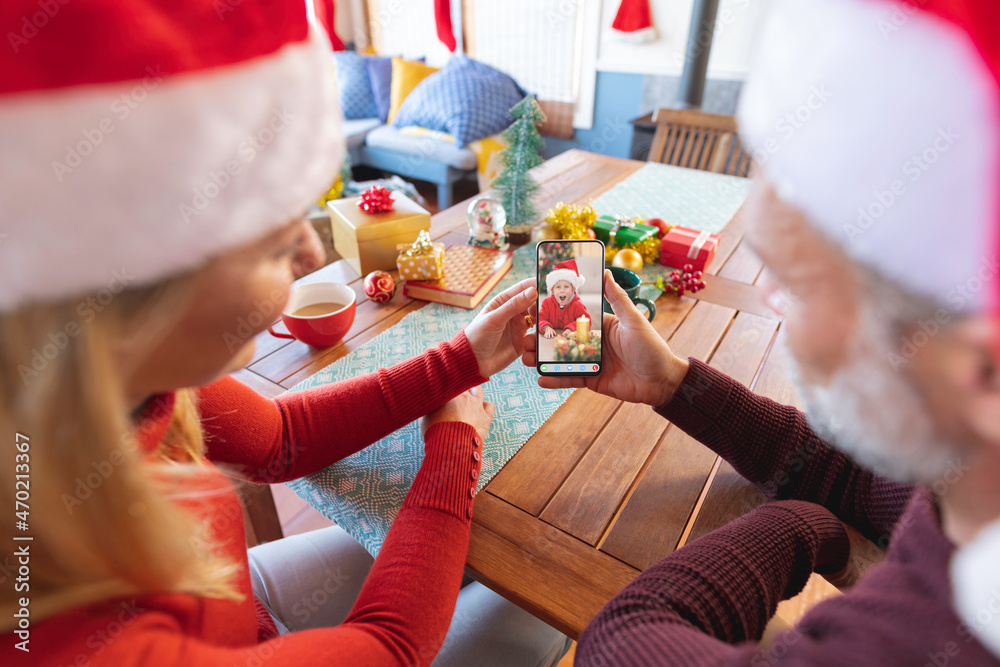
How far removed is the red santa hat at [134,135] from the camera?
27 cm

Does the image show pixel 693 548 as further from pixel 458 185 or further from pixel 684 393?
pixel 458 185

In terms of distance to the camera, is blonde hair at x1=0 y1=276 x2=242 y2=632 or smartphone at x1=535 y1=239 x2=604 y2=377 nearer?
blonde hair at x1=0 y1=276 x2=242 y2=632

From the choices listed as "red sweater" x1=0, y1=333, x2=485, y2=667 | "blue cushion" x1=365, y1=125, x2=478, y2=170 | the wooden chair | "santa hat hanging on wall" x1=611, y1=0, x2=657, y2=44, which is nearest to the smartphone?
"red sweater" x1=0, y1=333, x2=485, y2=667

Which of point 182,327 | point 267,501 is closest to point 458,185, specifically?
point 267,501

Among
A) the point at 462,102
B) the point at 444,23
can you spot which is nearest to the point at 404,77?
the point at 444,23

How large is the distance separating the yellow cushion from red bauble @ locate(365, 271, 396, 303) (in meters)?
3.01

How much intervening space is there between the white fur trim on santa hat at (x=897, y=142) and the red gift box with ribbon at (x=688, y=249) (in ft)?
2.70

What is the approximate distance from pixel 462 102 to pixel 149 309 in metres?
3.24

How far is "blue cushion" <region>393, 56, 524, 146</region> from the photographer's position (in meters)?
3.24

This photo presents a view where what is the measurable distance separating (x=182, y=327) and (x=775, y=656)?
0.49 meters

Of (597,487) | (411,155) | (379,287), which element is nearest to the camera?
(597,487)

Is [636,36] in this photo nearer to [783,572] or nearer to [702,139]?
[702,139]

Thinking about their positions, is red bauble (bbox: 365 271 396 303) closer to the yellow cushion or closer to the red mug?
the red mug

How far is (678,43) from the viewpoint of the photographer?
10.1 ft
